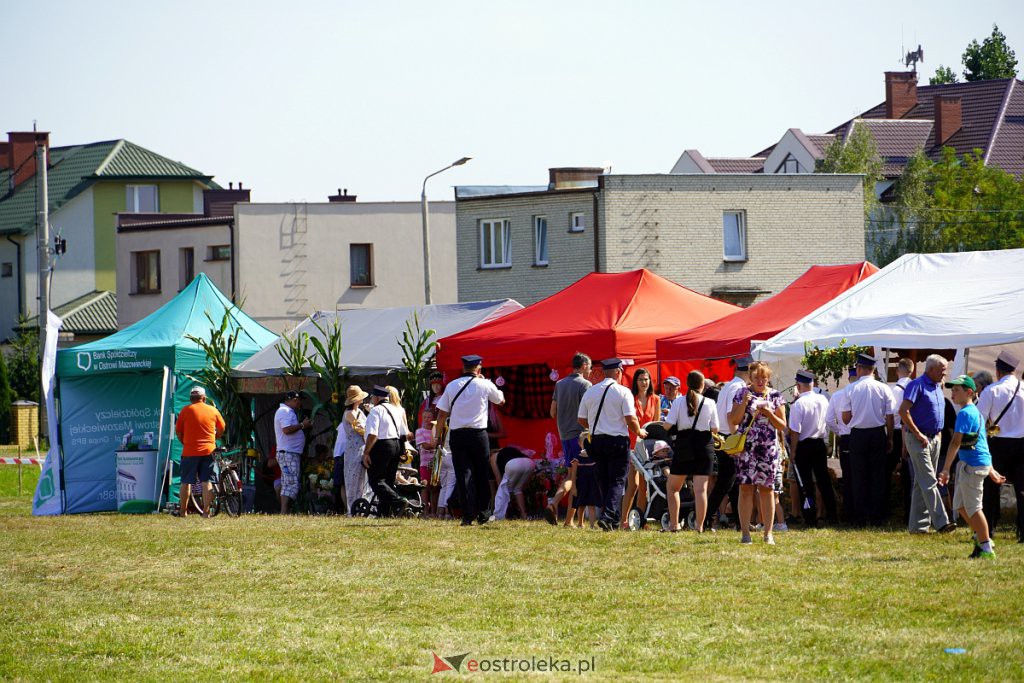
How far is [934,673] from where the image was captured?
725cm

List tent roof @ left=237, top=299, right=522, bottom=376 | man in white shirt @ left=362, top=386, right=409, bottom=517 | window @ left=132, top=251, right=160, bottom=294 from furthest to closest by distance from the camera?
window @ left=132, top=251, right=160, bottom=294
tent roof @ left=237, top=299, right=522, bottom=376
man in white shirt @ left=362, top=386, right=409, bottom=517

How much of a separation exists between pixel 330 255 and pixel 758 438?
132 ft

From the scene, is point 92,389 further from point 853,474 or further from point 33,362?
point 33,362

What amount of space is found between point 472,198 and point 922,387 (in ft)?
110

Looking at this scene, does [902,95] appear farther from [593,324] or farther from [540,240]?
[593,324]

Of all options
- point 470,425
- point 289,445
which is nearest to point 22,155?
point 289,445

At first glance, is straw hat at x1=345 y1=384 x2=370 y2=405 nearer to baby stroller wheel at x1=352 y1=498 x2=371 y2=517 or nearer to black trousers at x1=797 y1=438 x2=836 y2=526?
baby stroller wheel at x1=352 y1=498 x2=371 y2=517

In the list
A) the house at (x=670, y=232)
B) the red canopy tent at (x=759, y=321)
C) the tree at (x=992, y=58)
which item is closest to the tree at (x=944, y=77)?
the tree at (x=992, y=58)

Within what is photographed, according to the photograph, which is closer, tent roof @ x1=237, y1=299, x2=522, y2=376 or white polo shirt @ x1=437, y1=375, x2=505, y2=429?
white polo shirt @ x1=437, y1=375, x2=505, y2=429

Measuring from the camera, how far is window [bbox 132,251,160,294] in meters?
54.8

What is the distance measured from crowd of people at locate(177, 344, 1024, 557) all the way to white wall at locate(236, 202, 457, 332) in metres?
33.2

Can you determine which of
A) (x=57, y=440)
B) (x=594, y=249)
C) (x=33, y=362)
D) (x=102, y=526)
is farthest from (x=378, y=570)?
(x=33, y=362)

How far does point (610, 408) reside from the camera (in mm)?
14219

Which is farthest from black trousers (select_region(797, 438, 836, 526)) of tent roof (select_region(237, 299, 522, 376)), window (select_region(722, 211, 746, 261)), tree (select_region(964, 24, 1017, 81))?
tree (select_region(964, 24, 1017, 81))
